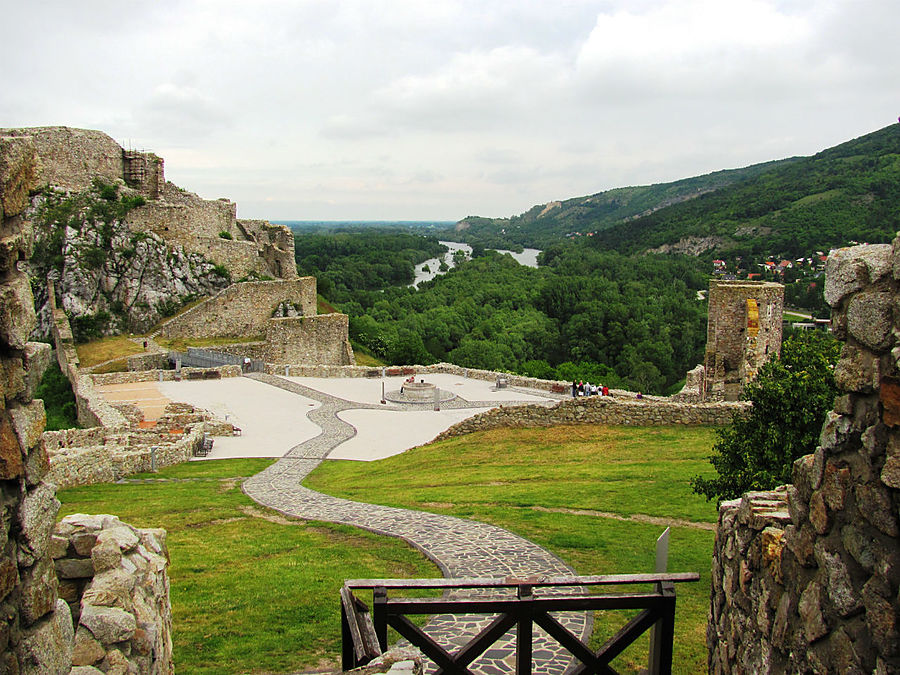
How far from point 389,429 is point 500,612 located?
1605cm

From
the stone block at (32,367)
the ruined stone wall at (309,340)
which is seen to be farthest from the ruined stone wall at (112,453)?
the ruined stone wall at (309,340)

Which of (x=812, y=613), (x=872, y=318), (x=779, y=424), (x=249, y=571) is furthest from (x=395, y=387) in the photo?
(x=872, y=318)

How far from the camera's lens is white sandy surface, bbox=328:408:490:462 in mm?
18469

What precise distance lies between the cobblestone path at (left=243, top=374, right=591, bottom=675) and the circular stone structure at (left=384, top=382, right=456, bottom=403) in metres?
6.85

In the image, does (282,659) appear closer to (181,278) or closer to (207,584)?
(207,584)

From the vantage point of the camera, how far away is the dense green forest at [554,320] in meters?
61.9

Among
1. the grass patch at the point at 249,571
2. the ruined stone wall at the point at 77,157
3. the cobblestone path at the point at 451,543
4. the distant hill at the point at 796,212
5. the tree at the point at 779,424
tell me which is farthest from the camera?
the distant hill at the point at 796,212

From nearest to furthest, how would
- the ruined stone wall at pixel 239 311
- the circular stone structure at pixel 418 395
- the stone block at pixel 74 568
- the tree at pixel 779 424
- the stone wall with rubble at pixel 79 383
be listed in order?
the stone block at pixel 74 568 < the tree at pixel 779 424 < the stone wall with rubble at pixel 79 383 < the circular stone structure at pixel 418 395 < the ruined stone wall at pixel 239 311

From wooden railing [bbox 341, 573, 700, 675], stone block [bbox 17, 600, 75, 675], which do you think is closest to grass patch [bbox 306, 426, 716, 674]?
wooden railing [bbox 341, 573, 700, 675]

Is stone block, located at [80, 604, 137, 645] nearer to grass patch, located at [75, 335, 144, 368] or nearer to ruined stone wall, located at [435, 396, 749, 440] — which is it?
ruined stone wall, located at [435, 396, 749, 440]

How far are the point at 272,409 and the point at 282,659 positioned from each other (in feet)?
56.2

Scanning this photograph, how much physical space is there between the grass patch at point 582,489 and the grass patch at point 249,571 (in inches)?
78.2

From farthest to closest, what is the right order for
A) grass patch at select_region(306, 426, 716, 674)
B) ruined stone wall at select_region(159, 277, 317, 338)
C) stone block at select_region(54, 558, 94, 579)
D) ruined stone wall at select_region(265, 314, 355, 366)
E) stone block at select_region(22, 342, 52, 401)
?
ruined stone wall at select_region(265, 314, 355, 366) → ruined stone wall at select_region(159, 277, 317, 338) → grass patch at select_region(306, 426, 716, 674) → stone block at select_region(54, 558, 94, 579) → stone block at select_region(22, 342, 52, 401)

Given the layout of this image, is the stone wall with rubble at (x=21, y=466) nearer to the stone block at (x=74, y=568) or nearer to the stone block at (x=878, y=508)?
the stone block at (x=74, y=568)
